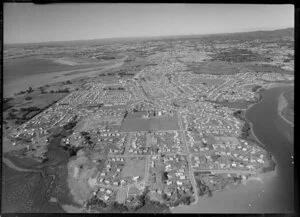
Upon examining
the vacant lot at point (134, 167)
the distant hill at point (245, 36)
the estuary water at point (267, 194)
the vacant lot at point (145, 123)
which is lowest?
the estuary water at point (267, 194)

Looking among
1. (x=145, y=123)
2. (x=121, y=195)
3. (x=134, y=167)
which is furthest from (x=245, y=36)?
(x=121, y=195)

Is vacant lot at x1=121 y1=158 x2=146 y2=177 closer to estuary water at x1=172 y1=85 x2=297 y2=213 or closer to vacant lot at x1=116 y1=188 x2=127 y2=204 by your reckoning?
vacant lot at x1=116 y1=188 x2=127 y2=204

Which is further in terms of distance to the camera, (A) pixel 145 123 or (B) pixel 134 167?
(A) pixel 145 123

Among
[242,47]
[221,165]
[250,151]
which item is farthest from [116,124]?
[242,47]

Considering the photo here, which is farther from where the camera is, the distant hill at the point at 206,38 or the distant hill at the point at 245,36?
the distant hill at the point at 245,36

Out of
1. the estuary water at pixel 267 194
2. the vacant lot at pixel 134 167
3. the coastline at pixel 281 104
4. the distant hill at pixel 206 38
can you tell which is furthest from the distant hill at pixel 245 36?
the vacant lot at pixel 134 167

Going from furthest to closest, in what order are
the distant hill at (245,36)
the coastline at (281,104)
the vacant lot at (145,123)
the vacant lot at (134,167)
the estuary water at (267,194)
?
1. the distant hill at (245,36)
2. the coastline at (281,104)
3. the vacant lot at (145,123)
4. the vacant lot at (134,167)
5. the estuary water at (267,194)

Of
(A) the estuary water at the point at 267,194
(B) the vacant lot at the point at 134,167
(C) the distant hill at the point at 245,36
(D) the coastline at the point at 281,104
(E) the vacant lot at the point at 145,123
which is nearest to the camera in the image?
(A) the estuary water at the point at 267,194

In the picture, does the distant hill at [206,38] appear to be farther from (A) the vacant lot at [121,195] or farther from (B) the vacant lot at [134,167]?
(A) the vacant lot at [121,195]

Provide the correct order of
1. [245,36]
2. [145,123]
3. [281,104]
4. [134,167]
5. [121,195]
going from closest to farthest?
[121,195] < [134,167] < [145,123] < [281,104] < [245,36]

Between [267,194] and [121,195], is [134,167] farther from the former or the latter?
[267,194]
